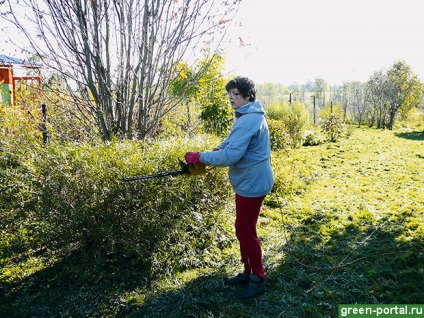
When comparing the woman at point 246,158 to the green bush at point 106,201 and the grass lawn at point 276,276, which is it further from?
the green bush at point 106,201

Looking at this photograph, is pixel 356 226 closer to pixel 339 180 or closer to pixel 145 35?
pixel 339 180

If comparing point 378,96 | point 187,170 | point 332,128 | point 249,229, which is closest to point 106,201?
point 187,170

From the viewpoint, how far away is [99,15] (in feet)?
14.6

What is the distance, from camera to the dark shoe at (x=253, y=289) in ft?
10.0

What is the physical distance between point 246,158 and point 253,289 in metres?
1.14

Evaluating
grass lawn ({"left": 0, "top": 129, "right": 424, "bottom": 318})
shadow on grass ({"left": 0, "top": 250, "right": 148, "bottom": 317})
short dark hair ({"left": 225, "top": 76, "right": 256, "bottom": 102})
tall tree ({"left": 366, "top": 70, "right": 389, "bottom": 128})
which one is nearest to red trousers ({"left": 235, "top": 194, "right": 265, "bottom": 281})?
grass lawn ({"left": 0, "top": 129, "right": 424, "bottom": 318})

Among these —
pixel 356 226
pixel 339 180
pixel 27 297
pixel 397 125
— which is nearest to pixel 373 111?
pixel 397 125

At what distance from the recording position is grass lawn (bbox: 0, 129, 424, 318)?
2994 millimetres

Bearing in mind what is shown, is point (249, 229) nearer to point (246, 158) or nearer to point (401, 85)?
point (246, 158)

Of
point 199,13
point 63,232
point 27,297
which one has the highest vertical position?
point 199,13

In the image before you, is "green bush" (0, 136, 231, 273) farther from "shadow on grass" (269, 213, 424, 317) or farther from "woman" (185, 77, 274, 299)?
"shadow on grass" (269, 213, 424, 317)

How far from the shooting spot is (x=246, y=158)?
2.91 metres

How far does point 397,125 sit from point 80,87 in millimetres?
22138

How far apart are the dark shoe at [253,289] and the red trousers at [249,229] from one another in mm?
43
